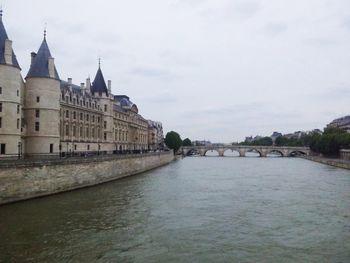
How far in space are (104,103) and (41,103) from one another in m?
26.5

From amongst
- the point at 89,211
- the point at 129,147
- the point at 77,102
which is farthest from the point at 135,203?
the point at 129,147

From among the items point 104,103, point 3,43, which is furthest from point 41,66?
point 104,103

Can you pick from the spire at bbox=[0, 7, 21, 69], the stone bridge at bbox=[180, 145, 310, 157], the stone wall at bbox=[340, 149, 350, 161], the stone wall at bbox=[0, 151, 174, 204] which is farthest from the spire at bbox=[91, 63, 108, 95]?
the stone bridge at bbox=[180, 145, 310, 157]

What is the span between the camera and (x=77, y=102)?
56.4 meters

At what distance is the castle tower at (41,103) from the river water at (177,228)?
977 centimetres

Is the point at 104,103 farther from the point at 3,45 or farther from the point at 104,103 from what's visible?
the point at 3,45

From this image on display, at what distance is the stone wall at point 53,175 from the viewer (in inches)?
1050

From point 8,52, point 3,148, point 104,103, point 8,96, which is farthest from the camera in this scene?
point 104,103

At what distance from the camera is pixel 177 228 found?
20500 mm

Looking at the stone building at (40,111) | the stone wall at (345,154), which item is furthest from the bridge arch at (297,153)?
the stone building at (40,111)

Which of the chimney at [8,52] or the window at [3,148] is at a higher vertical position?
the chimney at [8,52]

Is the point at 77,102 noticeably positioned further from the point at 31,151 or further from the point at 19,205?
the point at 19,205

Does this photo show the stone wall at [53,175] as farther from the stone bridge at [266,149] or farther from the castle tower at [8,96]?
the stone bridge at [266,149]

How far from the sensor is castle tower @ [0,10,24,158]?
3256 centimetres
